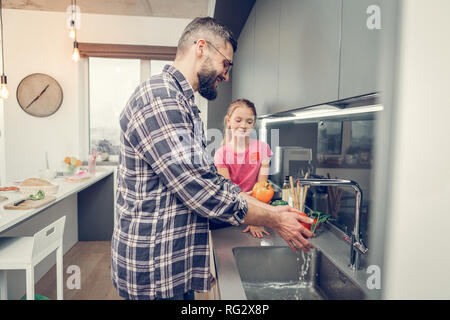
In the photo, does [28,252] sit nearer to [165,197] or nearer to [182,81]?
[165,197]

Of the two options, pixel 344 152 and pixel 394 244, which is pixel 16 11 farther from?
pixel 394 244

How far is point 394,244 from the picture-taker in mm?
415

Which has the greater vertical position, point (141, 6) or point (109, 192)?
point (141, 6)

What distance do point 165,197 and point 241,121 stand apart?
97cm

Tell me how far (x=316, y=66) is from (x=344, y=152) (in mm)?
444

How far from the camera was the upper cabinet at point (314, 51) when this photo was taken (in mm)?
756

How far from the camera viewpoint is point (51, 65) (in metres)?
3.52

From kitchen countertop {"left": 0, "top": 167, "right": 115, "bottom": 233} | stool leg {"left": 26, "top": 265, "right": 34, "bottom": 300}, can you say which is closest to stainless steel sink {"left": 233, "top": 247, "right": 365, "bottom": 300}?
stool leg {"left": 26, "top": 265, "right": 34, "bottom": 300}

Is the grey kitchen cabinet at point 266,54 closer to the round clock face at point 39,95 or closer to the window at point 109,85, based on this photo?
the window at point 109,85

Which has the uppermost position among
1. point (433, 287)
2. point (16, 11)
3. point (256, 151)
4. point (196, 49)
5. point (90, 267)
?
point (16, 11)

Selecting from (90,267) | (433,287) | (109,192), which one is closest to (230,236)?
(433,287)

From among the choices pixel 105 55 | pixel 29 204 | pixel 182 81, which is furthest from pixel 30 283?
pixel 105 55

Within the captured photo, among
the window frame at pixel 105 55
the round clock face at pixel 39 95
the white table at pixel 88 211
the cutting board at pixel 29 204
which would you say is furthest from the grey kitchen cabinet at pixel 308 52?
the round clock face at pixel 39 95
